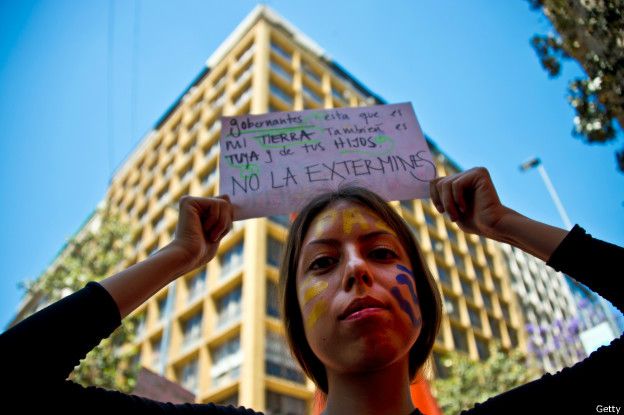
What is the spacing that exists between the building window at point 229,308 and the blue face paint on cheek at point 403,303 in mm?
20737

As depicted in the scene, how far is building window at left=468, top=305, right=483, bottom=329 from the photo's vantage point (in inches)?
1398

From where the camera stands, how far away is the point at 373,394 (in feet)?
4.71

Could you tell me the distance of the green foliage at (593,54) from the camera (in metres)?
3.04

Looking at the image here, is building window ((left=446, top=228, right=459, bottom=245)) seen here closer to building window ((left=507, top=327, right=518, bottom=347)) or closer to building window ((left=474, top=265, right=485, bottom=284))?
building window ((left=474, top=265, right=485, bottom=284))

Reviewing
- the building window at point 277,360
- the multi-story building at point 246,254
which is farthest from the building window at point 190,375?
the building window at point 277,360

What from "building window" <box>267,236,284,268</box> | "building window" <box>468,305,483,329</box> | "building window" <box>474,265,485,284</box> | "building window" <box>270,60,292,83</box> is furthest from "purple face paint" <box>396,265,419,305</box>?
"building window" <box>474,265,485,284</box>

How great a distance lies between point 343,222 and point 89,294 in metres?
0.98

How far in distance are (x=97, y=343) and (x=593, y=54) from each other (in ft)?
13.7

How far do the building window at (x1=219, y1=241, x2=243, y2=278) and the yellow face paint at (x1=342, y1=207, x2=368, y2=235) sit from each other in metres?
22.1

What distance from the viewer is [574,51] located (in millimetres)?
4172

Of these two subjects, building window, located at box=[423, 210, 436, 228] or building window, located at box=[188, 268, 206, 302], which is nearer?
building window, located at box=[188, 268, 206, 302]

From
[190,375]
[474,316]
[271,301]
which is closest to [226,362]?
[190,375]

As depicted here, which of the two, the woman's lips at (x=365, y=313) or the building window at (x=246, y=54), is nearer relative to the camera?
the woman's lips at (x=365, y=313)

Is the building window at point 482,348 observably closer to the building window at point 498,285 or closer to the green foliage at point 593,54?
the building window at point 498,285
